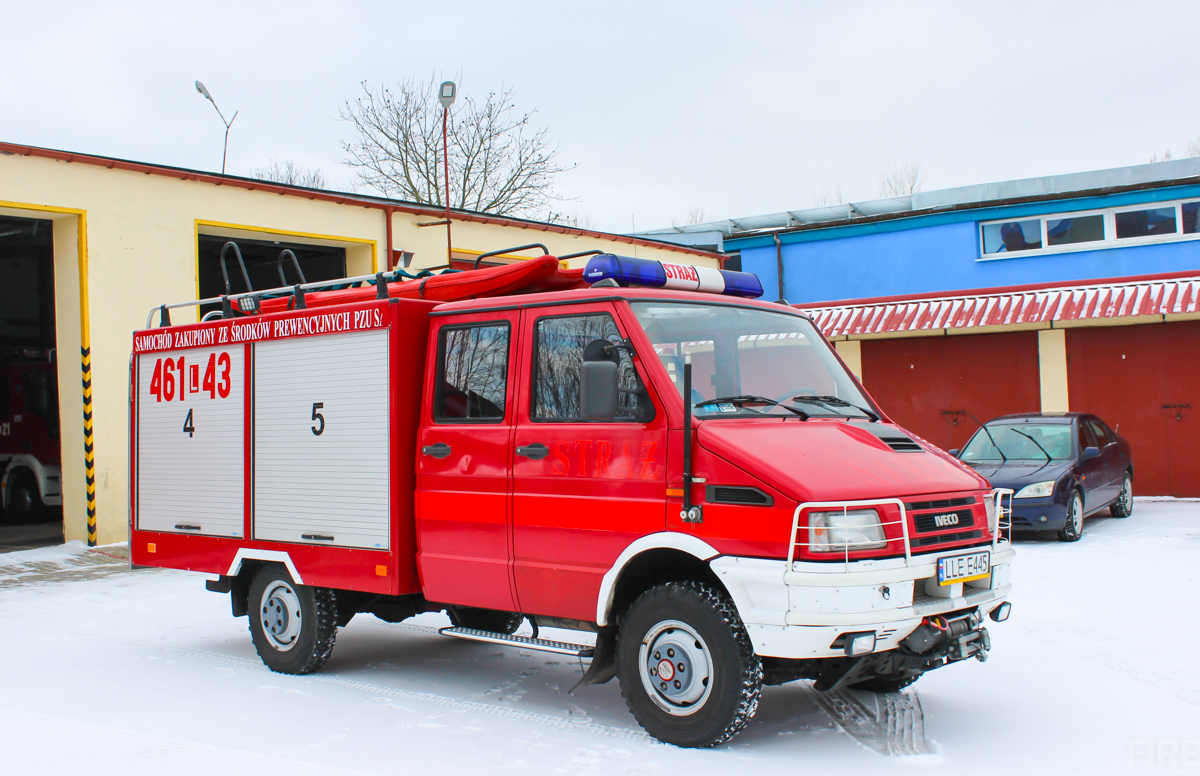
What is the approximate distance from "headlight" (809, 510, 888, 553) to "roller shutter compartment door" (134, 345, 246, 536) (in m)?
4.40

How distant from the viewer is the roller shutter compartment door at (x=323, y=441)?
6480mm

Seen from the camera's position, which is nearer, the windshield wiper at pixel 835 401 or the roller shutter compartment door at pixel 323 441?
the windshield wiper at pixel 835 401

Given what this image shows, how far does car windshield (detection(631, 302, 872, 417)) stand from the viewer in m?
5.51

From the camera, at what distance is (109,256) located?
13727mm

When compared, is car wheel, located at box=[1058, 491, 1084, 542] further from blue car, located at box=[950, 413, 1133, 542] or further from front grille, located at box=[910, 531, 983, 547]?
front grille, located at box=[910, 531, 983, 547]

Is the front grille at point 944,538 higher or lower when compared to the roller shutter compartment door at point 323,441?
lower

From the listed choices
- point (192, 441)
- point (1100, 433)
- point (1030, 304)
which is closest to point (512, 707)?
point (192, 441)

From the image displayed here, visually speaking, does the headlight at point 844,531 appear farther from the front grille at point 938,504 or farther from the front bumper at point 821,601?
the front grille at point 938,504

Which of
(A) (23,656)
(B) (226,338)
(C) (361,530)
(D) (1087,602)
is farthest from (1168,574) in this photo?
(A) (23,656)

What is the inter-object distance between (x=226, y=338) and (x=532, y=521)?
10.4 ft

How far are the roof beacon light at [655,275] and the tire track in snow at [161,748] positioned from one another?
2.91 meters

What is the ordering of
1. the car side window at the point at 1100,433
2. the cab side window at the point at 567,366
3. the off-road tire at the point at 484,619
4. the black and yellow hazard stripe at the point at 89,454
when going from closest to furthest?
the cab side window at the point at 567,366 < the off-road tire at the point at 484,619 < the black and yellow hazard stripe at the point at 89,454 < the car side window at the point at 1100,433

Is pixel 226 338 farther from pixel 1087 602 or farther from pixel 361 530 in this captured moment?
pixel 1087 602

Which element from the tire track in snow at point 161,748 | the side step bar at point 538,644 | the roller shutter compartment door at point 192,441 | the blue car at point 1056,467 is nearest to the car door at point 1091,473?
the blue car at point 1056,467
